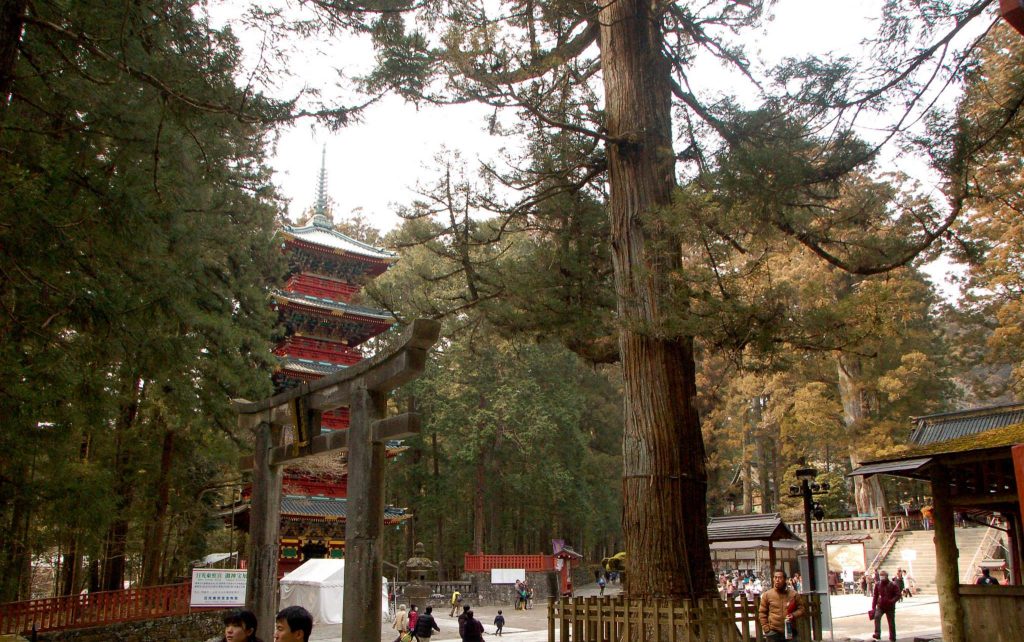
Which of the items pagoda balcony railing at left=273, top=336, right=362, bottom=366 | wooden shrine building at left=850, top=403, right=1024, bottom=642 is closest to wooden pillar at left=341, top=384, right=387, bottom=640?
wooden shrine building at left=850, top=403, right=1024, bottom=642

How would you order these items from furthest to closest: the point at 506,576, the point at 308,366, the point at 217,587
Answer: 1. the point at 506,576
2. the point at 308,366
3. the point at 217,587

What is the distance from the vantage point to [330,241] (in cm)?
2342

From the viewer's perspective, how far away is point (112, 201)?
656 cm

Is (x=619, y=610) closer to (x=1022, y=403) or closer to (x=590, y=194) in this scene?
(x=590, y=194)

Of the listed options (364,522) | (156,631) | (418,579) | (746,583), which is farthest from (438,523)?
(364,522)

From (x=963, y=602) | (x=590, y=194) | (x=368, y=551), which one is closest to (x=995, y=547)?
(x=963, y=602)

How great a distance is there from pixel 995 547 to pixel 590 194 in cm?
1854

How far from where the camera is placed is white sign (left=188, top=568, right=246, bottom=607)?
14.1m

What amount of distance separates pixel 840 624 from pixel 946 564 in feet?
21.8

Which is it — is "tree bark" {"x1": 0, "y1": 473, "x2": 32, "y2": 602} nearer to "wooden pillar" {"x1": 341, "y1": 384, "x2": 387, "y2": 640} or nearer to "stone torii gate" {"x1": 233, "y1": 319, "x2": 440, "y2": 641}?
"stone torii gate" {"x1": 233, "y1": 319, "x2": 440, "y2": 641}

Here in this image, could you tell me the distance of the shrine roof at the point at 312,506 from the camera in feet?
68.7

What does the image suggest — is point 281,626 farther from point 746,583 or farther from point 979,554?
point 746,583

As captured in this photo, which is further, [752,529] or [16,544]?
[752,529]

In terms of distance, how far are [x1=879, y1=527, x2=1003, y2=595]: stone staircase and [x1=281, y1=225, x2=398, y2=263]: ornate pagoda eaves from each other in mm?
17931
